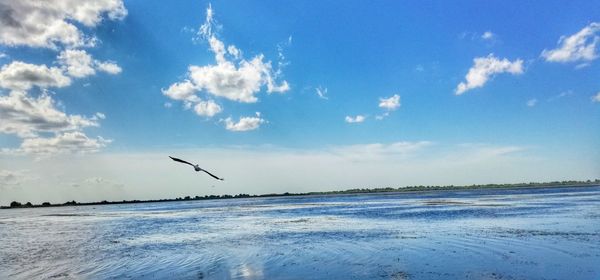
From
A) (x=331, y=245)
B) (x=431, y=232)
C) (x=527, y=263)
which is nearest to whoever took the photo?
(x=527, y=263)

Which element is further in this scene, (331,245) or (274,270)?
(331,245)

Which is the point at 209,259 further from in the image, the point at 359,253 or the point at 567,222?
the point at 567,222

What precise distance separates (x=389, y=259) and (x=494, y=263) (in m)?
4.30

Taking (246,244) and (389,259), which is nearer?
(389,259)

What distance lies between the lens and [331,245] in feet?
82.8

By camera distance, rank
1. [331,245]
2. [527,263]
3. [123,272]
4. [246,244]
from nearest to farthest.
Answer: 1. [527,263]
2. [123,272]
3. [331,245]
4. [246,244]

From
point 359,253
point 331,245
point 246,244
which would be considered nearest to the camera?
point 359,253

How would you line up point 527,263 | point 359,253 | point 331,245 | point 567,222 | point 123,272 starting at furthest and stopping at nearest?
point 567,222
point 331,245
point 359,253
point 123,272
point 527,263

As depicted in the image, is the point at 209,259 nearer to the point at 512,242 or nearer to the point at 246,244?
the point at 246,244

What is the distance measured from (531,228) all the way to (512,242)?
745 centimetres

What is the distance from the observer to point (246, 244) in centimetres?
2770

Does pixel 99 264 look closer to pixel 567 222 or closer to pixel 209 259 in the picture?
pixel 209 259

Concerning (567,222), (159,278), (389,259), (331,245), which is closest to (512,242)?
(389,259)

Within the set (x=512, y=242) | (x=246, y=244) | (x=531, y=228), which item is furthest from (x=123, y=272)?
(x=531, y=228)
